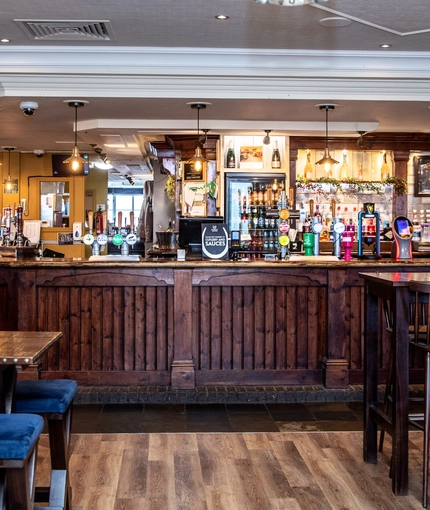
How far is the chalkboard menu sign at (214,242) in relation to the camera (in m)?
5.85

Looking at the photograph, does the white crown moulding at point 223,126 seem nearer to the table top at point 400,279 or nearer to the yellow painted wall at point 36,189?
the yellow painted wall at point 36,189

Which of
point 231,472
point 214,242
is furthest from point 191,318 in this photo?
point 231,472

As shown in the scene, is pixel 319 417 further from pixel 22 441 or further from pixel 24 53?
pixel 24 53

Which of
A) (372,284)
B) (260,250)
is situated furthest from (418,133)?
(372,284)

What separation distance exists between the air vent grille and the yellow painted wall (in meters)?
7.07

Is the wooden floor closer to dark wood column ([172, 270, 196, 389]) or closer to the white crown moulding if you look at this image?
dark wood column ([172, 270, 196, 389])

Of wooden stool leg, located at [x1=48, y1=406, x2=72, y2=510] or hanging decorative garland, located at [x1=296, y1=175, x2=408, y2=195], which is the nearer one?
wooden stool leg, located at [x1=48, y1=406, x2=72, y2=510]

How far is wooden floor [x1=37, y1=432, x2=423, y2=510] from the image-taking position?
3.25 m

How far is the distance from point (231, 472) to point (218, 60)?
417 cm

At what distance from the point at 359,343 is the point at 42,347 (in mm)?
3567

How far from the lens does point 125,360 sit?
17.9 ft

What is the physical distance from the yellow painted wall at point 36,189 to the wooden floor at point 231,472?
9.05 m

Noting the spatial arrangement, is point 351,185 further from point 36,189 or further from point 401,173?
point 36,189

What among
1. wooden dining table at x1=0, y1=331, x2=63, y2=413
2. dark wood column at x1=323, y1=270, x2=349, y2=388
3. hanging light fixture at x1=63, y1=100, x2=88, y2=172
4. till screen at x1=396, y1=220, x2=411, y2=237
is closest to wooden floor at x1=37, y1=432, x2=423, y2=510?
wooden dining table at x1=0, y1=331, x2=63, y2=413
